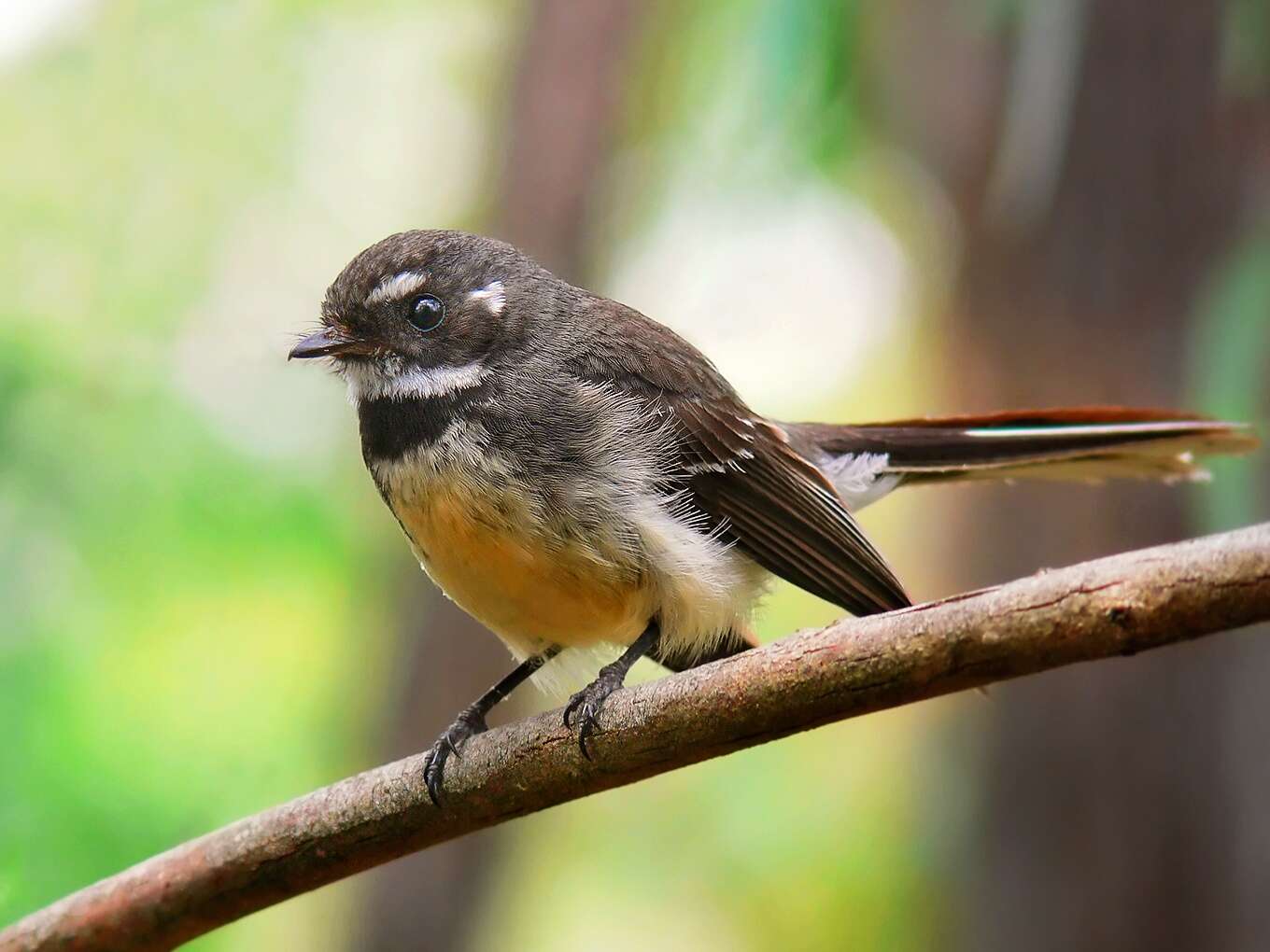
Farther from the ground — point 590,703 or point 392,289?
point 392,289

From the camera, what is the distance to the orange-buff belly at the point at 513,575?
3592mm

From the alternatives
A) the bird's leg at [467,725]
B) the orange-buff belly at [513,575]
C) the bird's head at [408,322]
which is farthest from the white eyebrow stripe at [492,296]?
the bird's leg at [467,725]

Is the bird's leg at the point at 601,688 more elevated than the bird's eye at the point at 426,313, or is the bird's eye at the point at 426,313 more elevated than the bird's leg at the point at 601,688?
the bird's eye at the point at 426,313

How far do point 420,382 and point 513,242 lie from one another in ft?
11.6

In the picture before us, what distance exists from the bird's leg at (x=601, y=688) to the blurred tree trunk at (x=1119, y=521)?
3.43 metres

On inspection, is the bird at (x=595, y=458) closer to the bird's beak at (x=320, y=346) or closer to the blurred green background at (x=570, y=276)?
the bird's beak at (x=320, y=346)

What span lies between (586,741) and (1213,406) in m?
2.82

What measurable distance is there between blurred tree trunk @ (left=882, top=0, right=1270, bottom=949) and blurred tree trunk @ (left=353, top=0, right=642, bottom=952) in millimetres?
1608

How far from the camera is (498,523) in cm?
357

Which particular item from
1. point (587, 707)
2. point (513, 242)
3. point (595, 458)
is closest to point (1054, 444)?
point (595, 458)

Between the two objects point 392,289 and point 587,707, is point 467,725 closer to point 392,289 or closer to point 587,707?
point 587,707

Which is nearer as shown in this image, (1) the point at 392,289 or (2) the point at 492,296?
(1) the point at 392,289

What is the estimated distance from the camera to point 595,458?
148 inches

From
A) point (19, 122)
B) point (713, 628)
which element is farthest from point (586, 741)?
point (19, 122)
